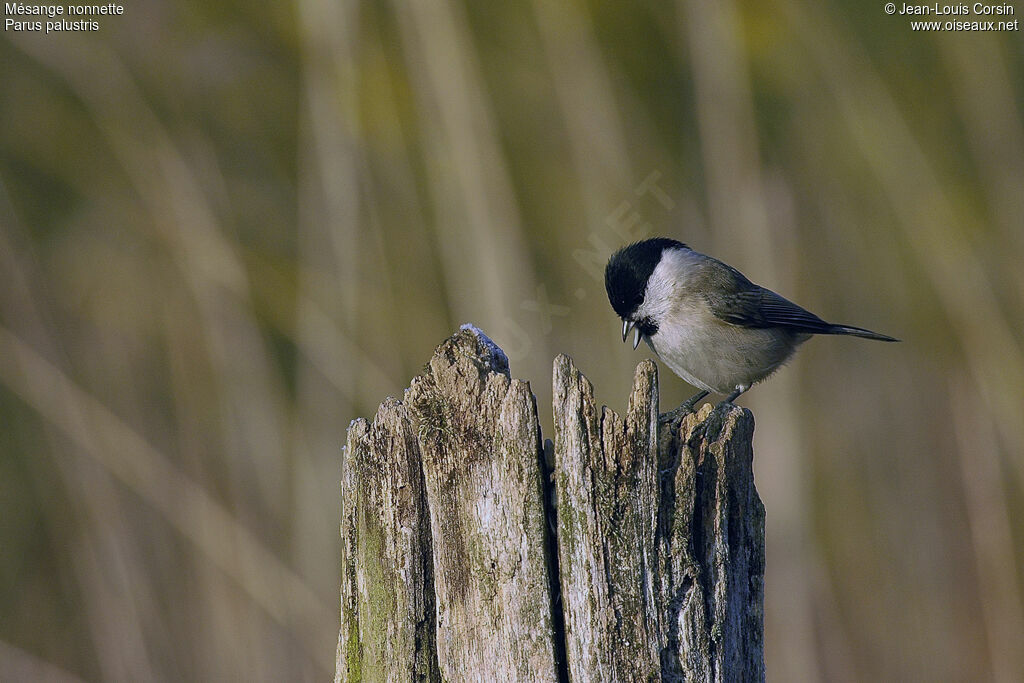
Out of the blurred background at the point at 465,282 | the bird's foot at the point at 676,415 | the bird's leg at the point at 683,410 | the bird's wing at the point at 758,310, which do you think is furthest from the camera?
the blurred background at the point at 465,282

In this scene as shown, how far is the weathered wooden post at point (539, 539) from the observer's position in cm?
147

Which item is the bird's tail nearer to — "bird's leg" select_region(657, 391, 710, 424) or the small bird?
the small bird

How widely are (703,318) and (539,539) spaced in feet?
6.62

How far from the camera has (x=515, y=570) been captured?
1.51 m

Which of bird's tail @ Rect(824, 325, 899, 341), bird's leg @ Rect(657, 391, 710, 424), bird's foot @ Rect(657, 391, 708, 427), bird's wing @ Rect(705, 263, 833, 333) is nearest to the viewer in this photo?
bird's foot @ Rect(657, 391, 708, 427)

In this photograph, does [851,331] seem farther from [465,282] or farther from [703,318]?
[465,282]

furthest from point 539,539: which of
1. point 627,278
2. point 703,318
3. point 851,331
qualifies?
point 851,331

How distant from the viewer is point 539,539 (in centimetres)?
151

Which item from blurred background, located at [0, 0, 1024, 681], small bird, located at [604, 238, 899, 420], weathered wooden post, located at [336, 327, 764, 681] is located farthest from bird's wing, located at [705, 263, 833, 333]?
weathered wooden post, located at [336, 327, 764, 681]

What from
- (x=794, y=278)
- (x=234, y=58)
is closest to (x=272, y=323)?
(x=234, y=58)

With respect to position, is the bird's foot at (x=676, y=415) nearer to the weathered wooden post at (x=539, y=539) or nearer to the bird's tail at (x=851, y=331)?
the weathered wooden post at (x=539, y=539)

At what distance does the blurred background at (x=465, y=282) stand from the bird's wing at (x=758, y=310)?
28cm

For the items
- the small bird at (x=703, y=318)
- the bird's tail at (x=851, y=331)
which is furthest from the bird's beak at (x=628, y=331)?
the bird's tail at (x=851, y=331)

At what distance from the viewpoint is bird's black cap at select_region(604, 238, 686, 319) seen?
3.20m
